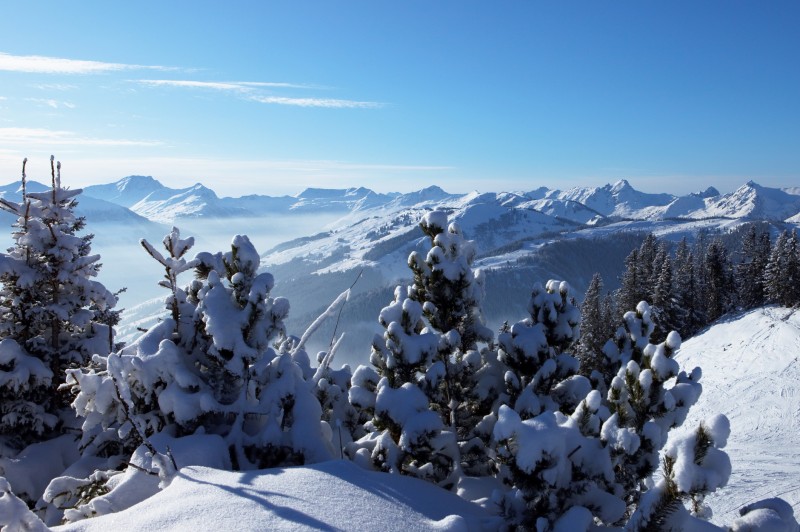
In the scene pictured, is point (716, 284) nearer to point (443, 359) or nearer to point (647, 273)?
point (647, 273)

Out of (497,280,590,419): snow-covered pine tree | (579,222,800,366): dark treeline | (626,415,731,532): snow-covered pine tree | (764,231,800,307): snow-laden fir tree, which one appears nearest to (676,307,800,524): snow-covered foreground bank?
(764,231,800,307): snow-laden fir tree

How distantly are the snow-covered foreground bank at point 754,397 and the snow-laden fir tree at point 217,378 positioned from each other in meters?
14.5

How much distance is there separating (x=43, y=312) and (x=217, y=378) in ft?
18.8

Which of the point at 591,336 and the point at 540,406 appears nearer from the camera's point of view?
the point at 540,406

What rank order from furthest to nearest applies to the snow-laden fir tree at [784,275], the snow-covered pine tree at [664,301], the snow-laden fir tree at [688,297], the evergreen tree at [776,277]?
1. the snow-laden fir tree at [688,297]
2. the evergreen tree at [776,277]
3. the snow-laden fir tree at [784,275]
4. the snow-covered pine tree at [664,301]

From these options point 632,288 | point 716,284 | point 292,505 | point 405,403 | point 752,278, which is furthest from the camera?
point 716,284

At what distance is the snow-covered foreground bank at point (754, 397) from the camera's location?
20.5 m

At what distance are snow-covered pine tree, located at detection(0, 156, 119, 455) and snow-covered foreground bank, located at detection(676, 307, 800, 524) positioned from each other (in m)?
19.2

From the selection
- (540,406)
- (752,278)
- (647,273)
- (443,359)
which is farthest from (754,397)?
(443,359)

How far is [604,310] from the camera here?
1875 inches

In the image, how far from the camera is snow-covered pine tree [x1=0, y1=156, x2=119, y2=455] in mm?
10930

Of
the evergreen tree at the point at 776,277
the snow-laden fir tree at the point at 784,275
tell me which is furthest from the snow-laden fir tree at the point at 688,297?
the snow-laden fir tree at the point at 784,275

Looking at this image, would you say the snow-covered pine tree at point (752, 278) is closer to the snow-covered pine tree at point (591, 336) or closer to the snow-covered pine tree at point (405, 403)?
the snow-covered pine tree at point (591, 336)

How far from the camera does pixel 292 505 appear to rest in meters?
5.59
